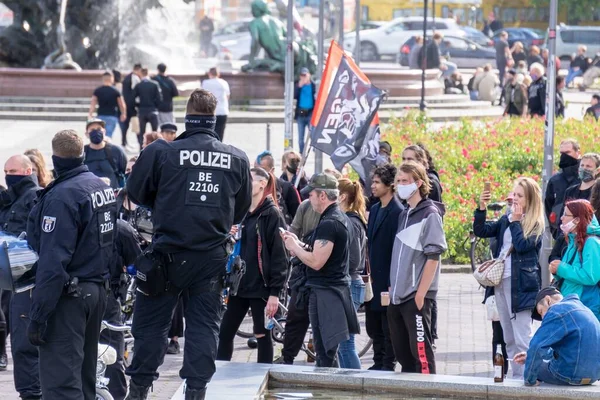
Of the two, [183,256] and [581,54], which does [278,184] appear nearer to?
[183,256]

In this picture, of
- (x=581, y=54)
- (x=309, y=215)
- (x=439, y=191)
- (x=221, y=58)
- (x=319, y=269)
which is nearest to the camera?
(x=319, y=269)

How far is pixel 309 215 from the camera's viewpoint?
9.68 metres

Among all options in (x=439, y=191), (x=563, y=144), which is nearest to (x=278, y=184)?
(x=439, y=191)

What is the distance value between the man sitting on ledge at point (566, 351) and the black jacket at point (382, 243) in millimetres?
1886

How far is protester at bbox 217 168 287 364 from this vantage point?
9320 mm

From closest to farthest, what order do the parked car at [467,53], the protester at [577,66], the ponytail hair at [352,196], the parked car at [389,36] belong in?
1. the ponytail hair at [352,196]
2. the protester at [577,66]
3. the parked car at [467,53]
4. the parked car at [389,36]

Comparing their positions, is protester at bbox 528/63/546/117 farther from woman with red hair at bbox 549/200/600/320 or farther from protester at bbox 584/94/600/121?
woman with red hair at bbox 549/200/600/320

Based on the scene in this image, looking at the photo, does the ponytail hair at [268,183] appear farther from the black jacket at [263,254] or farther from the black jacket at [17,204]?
the black jacket at [17,204]

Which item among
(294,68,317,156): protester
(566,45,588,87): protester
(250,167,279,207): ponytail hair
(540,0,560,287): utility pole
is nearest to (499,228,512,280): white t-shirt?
(250,167,279,207): ponytail hair

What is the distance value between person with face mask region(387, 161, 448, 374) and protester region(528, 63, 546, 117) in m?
15.6

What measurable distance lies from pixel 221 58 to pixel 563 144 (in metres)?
36.4

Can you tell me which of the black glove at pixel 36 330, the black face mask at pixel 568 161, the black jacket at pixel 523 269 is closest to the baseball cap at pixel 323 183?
the black jacket at pixel 523 269

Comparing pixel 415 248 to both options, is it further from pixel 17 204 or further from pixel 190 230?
pixel 17 204

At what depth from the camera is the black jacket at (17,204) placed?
928 cm
